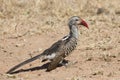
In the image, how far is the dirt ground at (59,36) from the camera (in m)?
9.64

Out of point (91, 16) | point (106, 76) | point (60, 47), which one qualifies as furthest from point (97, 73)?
point (91, 16)

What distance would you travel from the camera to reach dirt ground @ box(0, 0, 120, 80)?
9641mm

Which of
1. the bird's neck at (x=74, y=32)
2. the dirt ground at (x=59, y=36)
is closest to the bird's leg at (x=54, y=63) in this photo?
the dirt ground at (x=59, y=36)

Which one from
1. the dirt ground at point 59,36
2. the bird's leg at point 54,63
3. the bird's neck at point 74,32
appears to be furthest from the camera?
the bird's neck at point 74,32

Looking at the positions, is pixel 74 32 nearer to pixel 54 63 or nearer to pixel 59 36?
pixel 54 63

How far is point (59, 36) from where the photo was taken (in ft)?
41.0

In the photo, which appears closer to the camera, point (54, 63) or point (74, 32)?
point (54, 63)

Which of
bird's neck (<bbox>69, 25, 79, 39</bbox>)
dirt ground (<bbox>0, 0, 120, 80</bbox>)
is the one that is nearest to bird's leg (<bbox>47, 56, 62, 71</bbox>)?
dirt ground (<bbox>0, 0, 120, 80</bbox>)

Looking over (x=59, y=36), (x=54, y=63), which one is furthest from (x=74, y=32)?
(x=59, y=36)

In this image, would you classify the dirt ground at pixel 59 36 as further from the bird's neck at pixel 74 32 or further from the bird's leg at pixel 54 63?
the bird's neck at pixel 74 32

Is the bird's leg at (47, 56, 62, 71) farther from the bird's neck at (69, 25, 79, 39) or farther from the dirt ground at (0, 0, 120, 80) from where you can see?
the bird's neck at (69, 25, 79, 39)

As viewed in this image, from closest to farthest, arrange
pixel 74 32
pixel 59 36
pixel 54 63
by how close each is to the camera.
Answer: pixel 54 63 < pixel 74 32 < pixel 59 36

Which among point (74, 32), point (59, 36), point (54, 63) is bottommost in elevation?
point (59, 36)

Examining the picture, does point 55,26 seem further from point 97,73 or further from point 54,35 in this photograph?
point 97,73
